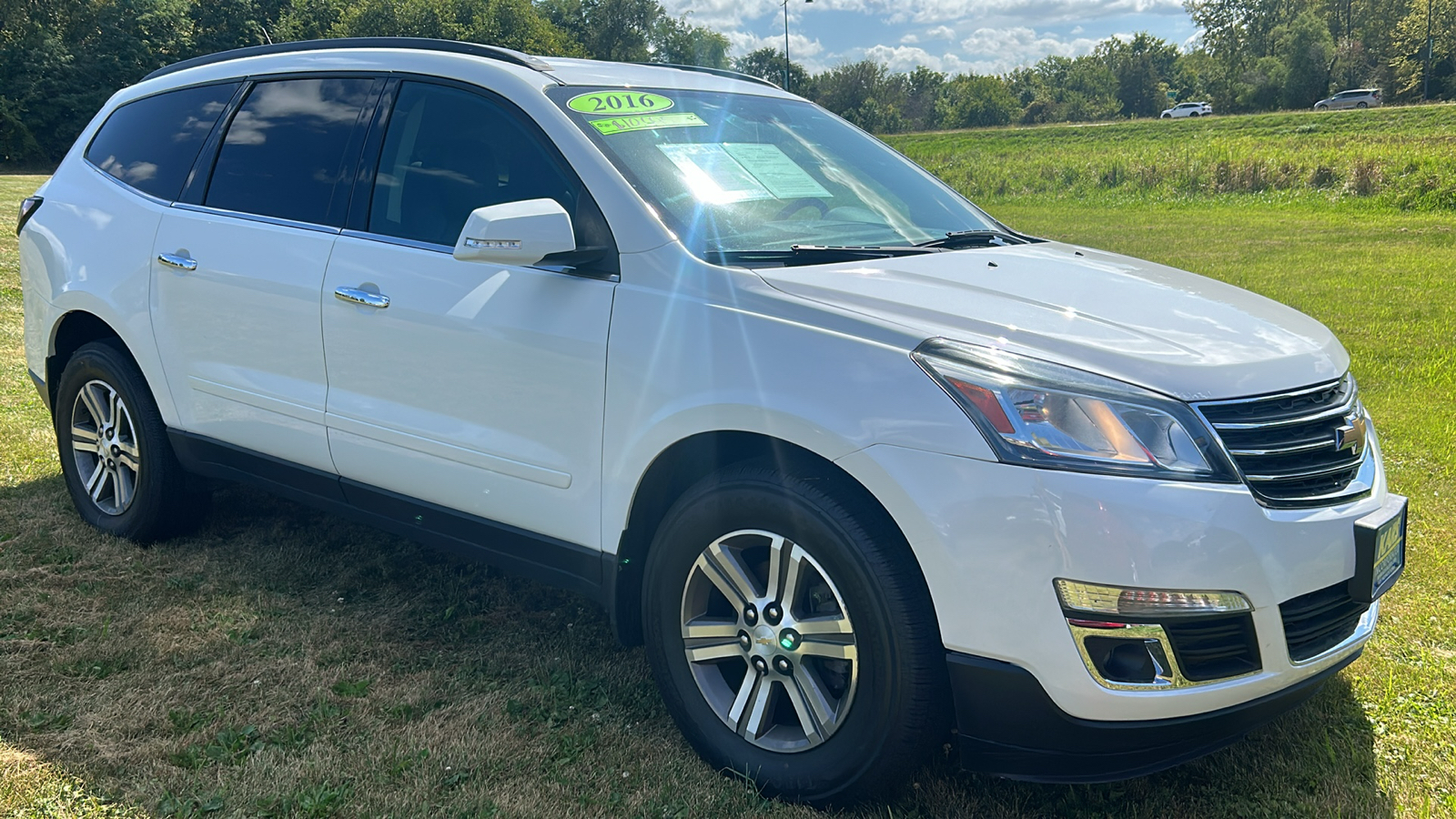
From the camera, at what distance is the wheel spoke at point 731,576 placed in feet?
8.64

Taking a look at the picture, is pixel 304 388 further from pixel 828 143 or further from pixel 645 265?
pixel 828 143

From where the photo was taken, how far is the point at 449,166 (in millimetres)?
3332

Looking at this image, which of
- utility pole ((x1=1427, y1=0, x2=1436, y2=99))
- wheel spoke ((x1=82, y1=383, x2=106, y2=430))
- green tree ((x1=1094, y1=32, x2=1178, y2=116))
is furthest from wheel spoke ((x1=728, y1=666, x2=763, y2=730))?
green tree ((x1=1094, y1=32, x2=1178, y2=116))

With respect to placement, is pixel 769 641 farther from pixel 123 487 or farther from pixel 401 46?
pixel 123 487

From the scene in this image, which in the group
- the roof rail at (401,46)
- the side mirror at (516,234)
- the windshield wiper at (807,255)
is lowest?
the windshield wiper at (807,255)

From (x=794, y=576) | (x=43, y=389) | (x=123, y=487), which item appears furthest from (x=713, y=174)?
(x=43, y=389)

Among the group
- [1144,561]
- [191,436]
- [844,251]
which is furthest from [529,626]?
[1144,561]

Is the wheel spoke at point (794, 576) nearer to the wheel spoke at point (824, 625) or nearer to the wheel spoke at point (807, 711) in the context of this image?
the wheel spoke at point (824, 625)

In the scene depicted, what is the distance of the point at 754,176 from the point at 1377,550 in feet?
6.29

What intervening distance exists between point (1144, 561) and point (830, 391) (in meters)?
0.75

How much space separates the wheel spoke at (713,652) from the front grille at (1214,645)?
40.7 inches

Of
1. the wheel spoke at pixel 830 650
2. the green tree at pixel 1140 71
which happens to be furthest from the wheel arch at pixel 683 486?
the green tree at pixel 1140 71

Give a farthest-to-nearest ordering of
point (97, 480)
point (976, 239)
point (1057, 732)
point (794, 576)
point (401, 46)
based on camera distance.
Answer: point (97, 480), point (401, 46), point (976, 239), point (794, 576), point (1057, 732)

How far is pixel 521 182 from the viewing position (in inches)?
124
